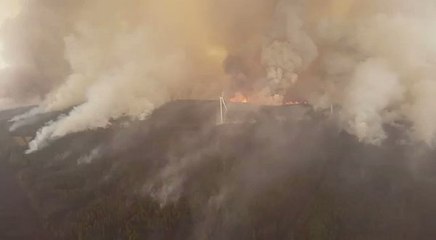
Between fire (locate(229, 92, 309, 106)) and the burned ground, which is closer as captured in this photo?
the burned ground

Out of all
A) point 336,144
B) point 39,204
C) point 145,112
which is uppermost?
point 145,112

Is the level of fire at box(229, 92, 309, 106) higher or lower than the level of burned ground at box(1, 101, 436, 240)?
higher

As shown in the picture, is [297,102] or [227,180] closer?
[227,180]

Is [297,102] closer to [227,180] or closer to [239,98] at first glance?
[239,98]

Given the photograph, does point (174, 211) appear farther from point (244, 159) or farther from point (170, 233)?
point (244, 159)

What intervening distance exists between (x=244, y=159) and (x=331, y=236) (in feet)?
70.4

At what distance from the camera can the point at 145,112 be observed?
104062 mm

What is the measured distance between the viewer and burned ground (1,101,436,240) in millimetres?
75500

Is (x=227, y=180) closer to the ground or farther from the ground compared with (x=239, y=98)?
closer to the ground

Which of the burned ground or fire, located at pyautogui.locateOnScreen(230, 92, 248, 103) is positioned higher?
fire, located at pyautogui.locateOnScreen(230, 92, 248, 103)

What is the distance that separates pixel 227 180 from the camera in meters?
85.6

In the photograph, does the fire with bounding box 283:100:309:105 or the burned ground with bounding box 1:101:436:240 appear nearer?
the burned ground with bounding box 1:101:436:240

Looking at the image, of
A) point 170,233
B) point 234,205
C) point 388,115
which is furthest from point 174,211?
point 388,115

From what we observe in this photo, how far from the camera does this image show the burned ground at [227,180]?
248ft
